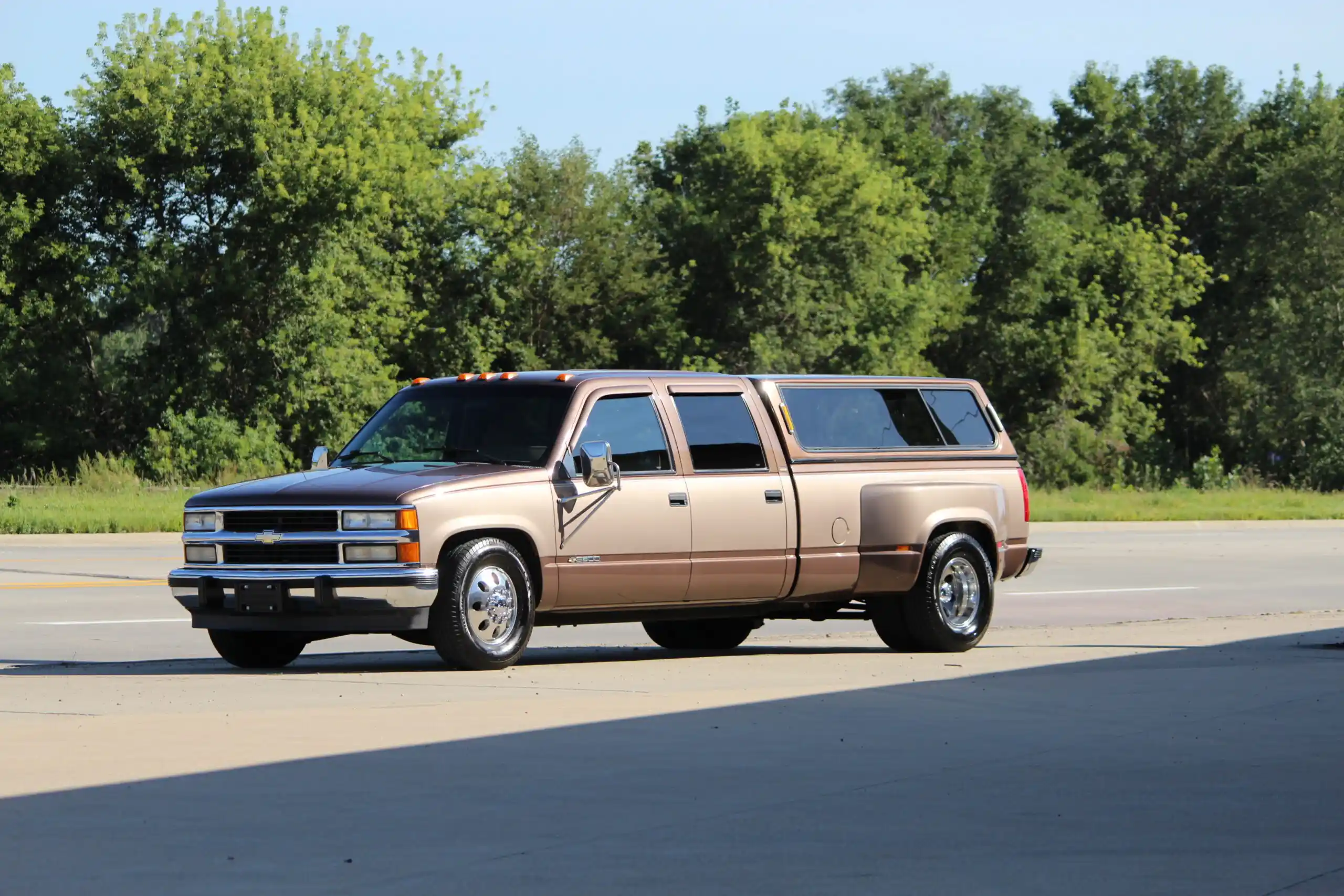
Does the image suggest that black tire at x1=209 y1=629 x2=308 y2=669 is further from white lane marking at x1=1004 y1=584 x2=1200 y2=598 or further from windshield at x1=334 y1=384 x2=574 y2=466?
white lane marking at x1=1004 y1=584 x2=1200 y2=598

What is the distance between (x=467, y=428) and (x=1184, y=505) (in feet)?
122

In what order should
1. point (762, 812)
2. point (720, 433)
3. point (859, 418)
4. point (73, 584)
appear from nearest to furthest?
1. point (762, 812)
2. point (720, 433)
3. point (859, 418)
4. point (73, 584)

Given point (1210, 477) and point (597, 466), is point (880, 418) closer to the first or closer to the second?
point (597, 466)

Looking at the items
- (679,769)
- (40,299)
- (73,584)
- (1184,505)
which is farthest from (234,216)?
(679,769)

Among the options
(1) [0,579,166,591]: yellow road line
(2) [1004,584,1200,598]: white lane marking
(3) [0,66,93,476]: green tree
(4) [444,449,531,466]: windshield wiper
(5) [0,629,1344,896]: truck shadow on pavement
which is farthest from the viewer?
(3) [0,66,93,476]: green tree

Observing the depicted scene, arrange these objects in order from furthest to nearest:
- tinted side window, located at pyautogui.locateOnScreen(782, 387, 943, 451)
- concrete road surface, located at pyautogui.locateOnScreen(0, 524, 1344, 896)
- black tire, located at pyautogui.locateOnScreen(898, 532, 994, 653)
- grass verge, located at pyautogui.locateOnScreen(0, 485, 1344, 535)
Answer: grass verge, located at pyautogui.locateOnScreen(0, 485, 1344, 535), black tire, located at pyautogui.locateOnScreen(898, 532, 994, 653), tinted side window, located at pyautogui.locateOnScreen(782, 387, 943, 451), concrete road surface, located at pyautogui.locateOnScreen(0, 524, 1344, 896)

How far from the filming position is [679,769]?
28.8 ft

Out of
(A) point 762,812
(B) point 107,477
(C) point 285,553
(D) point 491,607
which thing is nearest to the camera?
(A) point 762,812

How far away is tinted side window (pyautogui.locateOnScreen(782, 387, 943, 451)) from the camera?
14953 millimetres

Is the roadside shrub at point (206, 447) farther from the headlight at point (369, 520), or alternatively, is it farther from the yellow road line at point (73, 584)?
the headlight at point (369, 520)

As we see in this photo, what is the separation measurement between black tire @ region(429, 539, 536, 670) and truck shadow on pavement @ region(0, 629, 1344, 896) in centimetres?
247

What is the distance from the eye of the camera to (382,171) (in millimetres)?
52531

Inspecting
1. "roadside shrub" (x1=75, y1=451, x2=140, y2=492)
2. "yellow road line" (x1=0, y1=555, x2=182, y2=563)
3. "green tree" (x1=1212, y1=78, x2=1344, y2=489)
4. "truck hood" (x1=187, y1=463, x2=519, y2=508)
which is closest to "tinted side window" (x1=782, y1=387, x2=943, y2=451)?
"truck hood" (x1=187, y1=463, x2=519, y2=508)

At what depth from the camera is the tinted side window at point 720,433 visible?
46.9 ft
